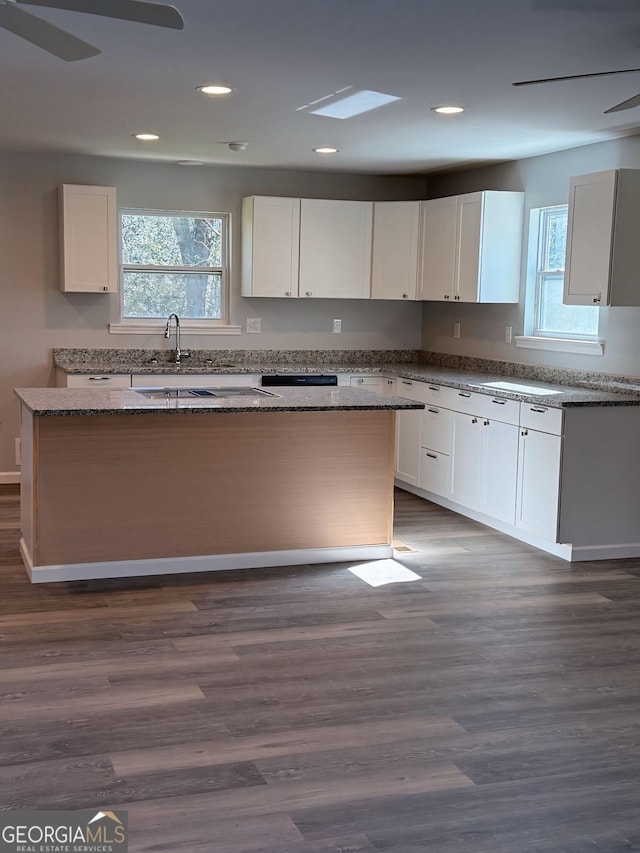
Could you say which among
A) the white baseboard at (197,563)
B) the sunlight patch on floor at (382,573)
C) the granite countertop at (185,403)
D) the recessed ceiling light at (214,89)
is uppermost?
the recessed ceiling light at (214,89)

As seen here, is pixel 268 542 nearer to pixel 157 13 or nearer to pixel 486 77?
pixel 486 77

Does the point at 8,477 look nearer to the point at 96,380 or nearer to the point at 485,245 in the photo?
the point at 96,380

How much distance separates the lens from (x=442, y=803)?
8.77 ft

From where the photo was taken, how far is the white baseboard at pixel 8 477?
6.99 metres

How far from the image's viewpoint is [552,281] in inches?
250

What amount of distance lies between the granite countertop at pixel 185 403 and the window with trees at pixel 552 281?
159cm

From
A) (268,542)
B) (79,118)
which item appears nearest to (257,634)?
(268,542)

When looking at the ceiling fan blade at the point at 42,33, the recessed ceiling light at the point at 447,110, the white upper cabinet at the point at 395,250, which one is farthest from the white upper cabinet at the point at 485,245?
the ceiling fan blade at the point at 42,33

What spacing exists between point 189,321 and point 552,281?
2732 millimetres

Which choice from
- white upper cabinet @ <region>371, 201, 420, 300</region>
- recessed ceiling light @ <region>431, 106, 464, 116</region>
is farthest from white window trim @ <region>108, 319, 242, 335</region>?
recessed ceiling light @ <region>431, 106, 464, 116</region>

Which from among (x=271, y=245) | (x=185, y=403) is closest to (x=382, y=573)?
(x=185, y=403)

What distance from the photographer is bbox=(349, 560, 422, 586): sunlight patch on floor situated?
15.8 feet

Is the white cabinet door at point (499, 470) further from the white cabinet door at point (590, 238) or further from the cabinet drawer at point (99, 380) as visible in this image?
the cabinet drawer at point (99, 380)

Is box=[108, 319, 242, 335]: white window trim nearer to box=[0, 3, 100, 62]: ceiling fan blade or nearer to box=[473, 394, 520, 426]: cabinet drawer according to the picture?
box=[473, 394, 520, 426]: cabinet drawer
